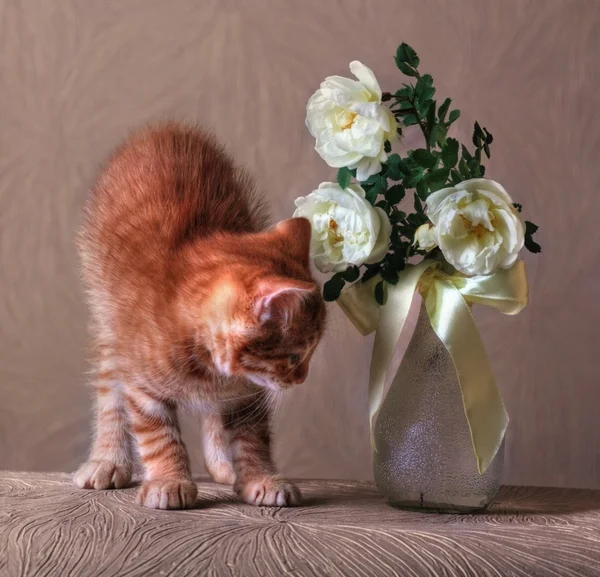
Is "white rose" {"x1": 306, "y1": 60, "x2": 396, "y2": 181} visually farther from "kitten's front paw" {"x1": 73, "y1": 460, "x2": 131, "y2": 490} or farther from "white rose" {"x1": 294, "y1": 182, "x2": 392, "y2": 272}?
"kitten's front paw" {"x1": 73, "y1": 460, "x2": 131, "y2": 490}

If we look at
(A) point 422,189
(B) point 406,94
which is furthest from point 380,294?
(B) point 406,94

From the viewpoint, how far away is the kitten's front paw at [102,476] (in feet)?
3.98

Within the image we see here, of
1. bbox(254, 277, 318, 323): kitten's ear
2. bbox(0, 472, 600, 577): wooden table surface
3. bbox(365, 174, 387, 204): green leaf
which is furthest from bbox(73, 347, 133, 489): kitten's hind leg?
bbox(365, 174, 387, 204): green leaf

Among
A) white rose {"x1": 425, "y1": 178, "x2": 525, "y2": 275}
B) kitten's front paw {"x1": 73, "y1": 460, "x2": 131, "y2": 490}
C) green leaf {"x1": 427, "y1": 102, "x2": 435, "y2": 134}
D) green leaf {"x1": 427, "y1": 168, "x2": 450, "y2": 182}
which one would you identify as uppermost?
green leaf {"x1": 427, "y1": 102, "x2": 435, "y2": 134}

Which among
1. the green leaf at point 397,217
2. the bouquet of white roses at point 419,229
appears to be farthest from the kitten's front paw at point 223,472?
the green leaf at point 397,217

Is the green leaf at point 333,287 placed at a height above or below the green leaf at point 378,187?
below

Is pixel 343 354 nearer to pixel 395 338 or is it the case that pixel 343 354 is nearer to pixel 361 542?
pixel 395 338

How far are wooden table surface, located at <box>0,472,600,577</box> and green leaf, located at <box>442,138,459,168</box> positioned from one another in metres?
0.40

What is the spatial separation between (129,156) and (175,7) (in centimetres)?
51

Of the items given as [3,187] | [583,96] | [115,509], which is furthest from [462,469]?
[3,187]

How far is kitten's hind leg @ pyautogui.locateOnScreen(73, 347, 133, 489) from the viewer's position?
122cm

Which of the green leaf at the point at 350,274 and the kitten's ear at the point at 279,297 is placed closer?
the kitten's ear at the point at 279,297

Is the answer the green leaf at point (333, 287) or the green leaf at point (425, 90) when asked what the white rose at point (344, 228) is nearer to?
the green leaf at point (333, 287)

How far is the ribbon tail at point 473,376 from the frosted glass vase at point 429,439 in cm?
2
